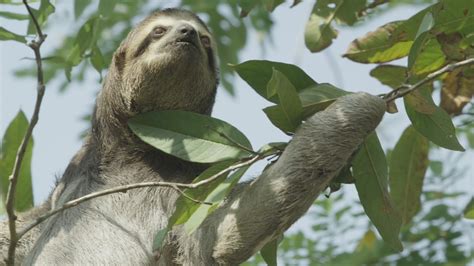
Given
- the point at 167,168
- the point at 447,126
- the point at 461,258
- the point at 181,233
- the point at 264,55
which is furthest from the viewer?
the point at 264,55

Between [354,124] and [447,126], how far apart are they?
0.62 metres

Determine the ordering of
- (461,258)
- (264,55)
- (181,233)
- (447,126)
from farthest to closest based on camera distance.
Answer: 1. (264,55)
2. (461,258)
3. (181,233)
4. (447,126)

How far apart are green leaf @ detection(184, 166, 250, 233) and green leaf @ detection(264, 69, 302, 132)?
490 mm

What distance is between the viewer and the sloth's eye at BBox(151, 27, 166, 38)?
7.31m

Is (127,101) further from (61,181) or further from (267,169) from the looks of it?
(267,169)

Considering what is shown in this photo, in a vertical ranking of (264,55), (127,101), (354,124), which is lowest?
(264,55)

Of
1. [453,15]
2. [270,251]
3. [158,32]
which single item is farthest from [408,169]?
[158,32]

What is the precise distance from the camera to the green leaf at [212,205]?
4722 mm

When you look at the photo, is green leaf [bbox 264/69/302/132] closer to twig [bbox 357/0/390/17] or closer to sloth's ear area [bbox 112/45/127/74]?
twig [bbox 357/0/390/17]

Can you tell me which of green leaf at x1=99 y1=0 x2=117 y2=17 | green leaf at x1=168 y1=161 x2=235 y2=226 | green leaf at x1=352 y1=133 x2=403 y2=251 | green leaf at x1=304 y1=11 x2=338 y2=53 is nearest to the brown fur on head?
green leaf at x1=304 y1=11 x2=338 y2=53

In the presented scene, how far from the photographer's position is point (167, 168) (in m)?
6.80

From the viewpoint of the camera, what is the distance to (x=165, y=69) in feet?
22.6

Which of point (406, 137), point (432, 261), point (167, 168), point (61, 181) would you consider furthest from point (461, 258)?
point (61, 181)

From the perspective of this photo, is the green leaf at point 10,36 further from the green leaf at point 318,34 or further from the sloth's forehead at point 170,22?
the green leaf at point 318,34
